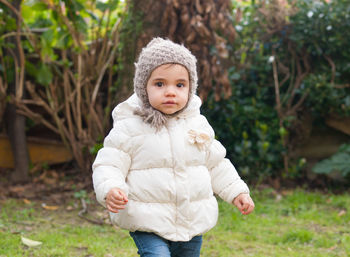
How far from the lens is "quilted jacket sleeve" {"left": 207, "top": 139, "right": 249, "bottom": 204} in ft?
7.18

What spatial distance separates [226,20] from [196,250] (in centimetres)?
233

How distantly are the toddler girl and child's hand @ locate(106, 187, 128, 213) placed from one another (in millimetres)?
36

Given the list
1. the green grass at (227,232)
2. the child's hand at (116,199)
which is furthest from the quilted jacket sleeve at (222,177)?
the green grass at (227,232)

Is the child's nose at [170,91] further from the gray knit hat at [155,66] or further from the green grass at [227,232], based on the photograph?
the green grass at [227,232]

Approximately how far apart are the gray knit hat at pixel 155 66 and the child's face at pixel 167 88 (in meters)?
0.02

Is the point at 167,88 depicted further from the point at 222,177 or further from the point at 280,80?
the point at 280,80

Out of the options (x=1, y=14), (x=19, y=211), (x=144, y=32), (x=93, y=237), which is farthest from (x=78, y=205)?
(x=1, y=14)

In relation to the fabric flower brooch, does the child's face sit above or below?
above

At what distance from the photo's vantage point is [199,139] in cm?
210

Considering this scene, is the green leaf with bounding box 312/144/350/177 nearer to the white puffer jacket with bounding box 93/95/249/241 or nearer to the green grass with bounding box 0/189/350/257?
the green grass with bounding box 0/189/350/257

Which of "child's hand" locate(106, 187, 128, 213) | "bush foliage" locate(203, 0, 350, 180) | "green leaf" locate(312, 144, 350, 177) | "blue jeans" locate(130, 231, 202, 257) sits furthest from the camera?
"bush foliage" locate(203, 0, 350, 180)

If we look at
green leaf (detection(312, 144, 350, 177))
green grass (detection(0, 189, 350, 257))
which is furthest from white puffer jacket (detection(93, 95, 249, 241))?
green leaf (detection(312, 144, 350, 177))

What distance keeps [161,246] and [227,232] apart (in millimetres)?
1577

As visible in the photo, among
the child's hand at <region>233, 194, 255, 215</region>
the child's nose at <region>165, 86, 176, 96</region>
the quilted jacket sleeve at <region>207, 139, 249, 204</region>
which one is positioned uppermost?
the child's nose at <region>165, 86, 176, 96</region>
